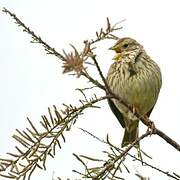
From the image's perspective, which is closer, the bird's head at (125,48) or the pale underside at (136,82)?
the pale underside at (136,82)

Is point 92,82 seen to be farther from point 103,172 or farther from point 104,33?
A: point 103,172

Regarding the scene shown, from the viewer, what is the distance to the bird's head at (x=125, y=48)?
5516 mm

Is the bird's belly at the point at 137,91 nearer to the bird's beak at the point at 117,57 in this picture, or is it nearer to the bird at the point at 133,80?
the bird at the point at 133,80

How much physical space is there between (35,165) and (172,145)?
0.69 m

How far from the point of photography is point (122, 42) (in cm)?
580

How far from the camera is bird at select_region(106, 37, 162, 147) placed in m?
5.39

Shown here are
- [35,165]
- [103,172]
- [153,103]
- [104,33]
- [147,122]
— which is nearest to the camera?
[104,33]

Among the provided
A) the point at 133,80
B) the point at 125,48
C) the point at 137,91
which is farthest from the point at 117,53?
the point at 137,91

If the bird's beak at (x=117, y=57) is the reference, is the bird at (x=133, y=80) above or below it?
→ below

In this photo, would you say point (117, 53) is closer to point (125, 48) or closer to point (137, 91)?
point (125, 48)

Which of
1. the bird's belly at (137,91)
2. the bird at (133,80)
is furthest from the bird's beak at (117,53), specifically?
the bird's belly at (137,91)

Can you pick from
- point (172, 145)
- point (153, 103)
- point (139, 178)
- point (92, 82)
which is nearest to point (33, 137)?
point (92, 82)

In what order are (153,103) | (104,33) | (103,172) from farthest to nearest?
1. (153,103)
2. (103,172)
3. (104,33)

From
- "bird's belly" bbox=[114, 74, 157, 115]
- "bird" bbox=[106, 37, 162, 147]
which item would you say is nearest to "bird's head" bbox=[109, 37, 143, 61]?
"bird" bbox=[106, 37, 162, 147]
